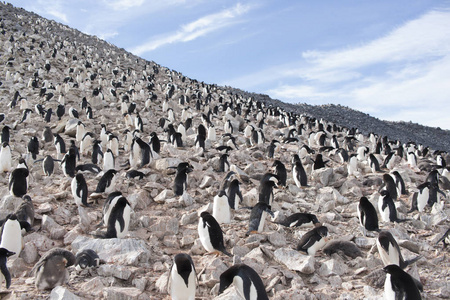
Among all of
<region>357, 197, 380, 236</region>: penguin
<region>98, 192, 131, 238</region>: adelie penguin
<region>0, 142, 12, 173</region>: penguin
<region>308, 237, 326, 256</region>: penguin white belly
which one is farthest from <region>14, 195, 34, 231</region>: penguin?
<region>357, 197, 380, 236</region>: penguin

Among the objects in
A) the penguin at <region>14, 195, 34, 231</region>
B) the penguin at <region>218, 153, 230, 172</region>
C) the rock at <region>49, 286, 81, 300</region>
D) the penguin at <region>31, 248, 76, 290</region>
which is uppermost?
the penguin at <region>218, 153, 230, 172</region>

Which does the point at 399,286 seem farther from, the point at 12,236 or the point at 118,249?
the point at 12,236

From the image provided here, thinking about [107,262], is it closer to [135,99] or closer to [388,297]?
[388,297]

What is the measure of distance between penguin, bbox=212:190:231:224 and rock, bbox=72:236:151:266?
61.3 inches

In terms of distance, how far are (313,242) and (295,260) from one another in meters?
0.57

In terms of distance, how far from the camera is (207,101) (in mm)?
21781

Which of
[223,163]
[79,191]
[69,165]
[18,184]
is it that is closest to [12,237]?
[79,191]

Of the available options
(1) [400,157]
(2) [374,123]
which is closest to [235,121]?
(1) [400,157]

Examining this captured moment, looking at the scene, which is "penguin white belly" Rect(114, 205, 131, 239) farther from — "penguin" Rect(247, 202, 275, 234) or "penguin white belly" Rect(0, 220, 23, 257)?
"penguin" Rect(247, 202, 275, 234)

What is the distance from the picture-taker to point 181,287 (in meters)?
4.27

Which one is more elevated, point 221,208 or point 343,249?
point 221,208

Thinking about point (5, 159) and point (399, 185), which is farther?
point (399, 185)

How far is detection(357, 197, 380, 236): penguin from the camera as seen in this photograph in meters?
6.69

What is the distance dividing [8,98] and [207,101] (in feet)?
33.0
